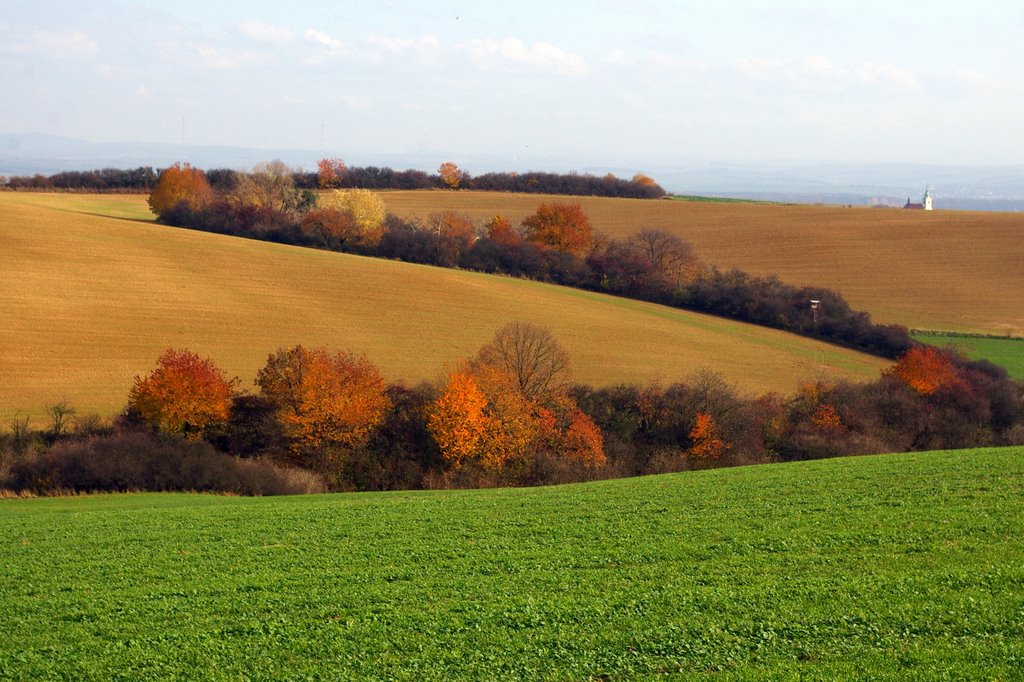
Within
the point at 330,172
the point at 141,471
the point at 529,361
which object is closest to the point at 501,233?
the point at 529,361

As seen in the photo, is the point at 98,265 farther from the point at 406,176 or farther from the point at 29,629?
the point at 406,176

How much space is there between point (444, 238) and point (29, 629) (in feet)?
194

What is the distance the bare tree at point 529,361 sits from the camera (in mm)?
38875

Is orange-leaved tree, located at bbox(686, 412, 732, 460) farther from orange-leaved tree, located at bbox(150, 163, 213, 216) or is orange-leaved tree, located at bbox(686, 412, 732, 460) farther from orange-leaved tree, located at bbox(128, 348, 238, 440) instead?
orange-leaved tree, located at bbox(150, 163, 213, 216)

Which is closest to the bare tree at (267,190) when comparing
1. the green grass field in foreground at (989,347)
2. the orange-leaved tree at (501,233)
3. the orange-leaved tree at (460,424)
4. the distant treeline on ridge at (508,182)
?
the orange-leaved tree at (501,233)

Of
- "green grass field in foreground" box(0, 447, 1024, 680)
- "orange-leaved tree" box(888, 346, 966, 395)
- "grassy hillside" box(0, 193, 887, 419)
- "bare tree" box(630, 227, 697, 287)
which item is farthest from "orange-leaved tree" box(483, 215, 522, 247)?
"green grass field in foreground" box(0, 447, 1024, 680)

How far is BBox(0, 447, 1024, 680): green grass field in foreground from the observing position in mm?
10219

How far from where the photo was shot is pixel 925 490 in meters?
18.6

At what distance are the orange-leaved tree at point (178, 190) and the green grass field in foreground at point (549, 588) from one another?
2475 inches

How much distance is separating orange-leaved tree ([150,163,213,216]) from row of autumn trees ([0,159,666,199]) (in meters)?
13.4

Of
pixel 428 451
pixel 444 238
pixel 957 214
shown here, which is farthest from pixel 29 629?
pixel 957 214

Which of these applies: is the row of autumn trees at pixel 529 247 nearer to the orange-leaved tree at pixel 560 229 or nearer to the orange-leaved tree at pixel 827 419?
the orange-leaved tree at pixel 560 229

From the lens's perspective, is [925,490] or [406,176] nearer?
[925,490]

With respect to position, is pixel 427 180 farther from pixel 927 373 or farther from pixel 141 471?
pixel 141 471
